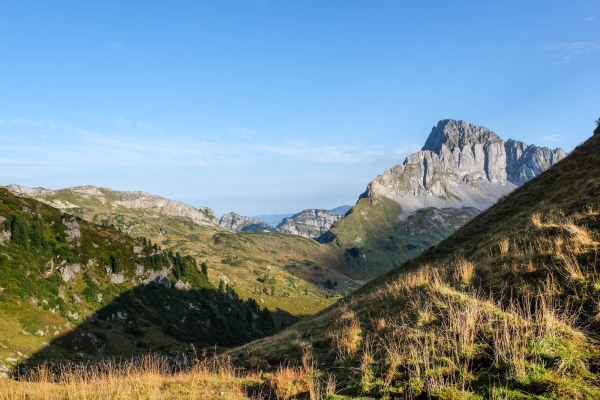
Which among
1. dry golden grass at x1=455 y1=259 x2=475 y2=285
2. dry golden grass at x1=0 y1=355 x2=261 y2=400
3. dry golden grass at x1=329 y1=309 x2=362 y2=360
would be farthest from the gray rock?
dry golden grass at x1=455 y1=259 x2=475 y2=285

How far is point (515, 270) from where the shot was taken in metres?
14.4

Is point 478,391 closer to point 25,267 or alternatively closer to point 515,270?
point 515,270

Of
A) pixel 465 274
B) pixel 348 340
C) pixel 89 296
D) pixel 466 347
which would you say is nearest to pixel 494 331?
pixel 466 347

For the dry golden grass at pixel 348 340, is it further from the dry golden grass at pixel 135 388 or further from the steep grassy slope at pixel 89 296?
the steep grassy slope at pixel 89 296

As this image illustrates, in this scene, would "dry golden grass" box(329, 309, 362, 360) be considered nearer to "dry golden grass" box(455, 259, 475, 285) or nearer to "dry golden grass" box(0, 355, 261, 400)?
"dry golden grass" box(0, 355, 261, 400)

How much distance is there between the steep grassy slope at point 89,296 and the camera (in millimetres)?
63562

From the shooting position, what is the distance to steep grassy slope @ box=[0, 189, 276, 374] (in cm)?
6356

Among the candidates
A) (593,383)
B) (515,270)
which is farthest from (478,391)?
(515,270)

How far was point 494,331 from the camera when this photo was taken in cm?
1005

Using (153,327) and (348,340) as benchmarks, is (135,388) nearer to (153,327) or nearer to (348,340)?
(348,340)

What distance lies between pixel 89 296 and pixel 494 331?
10058 cm

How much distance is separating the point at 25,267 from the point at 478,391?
91666mm

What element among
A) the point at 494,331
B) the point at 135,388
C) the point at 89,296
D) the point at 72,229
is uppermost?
the point at 72,229

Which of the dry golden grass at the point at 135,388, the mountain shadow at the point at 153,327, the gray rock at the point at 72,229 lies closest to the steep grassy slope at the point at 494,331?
the dry golden grass at the point at 135,388
